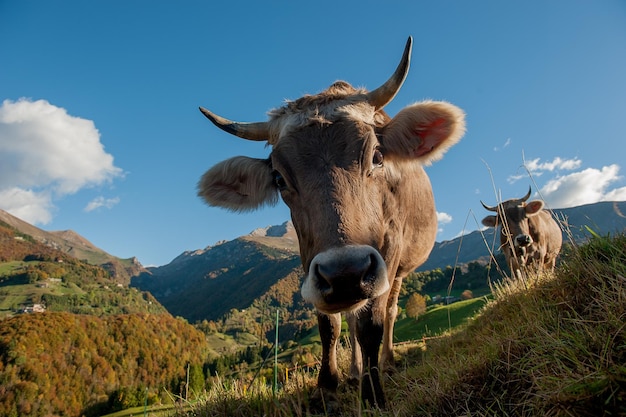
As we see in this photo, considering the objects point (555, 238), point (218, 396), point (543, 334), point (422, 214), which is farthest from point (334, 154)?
point (555, 238)

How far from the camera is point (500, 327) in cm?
449

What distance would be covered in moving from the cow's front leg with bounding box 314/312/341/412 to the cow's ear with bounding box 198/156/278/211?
1951mm

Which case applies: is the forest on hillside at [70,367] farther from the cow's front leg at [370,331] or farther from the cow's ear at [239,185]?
the cow's front leg at [370,331]

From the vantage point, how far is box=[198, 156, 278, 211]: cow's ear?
530cm

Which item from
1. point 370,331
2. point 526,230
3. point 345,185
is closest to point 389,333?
point 370,331

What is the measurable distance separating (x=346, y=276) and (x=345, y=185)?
1119 mm

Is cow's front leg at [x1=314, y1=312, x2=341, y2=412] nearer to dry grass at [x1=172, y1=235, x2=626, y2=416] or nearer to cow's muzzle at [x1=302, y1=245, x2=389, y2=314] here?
dry grass at [x1=172, y1=235, x2=626, y2=416]

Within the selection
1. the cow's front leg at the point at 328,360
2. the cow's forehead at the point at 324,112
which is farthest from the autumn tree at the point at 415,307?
the cow's forehead at the point at 324,112

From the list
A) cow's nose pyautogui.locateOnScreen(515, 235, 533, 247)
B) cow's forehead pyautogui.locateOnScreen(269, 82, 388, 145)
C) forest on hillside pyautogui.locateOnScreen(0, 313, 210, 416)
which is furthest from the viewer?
forest on hillside pyautogui.locateOnScreen(0, 313, 210, 416)

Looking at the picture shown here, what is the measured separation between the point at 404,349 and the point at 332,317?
3372mm

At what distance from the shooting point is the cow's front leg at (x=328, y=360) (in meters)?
4.81

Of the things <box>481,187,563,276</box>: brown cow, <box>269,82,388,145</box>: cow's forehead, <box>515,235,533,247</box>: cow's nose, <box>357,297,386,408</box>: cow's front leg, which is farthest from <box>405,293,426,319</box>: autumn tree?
<box>269,82,388,145</box>: cow's forehead

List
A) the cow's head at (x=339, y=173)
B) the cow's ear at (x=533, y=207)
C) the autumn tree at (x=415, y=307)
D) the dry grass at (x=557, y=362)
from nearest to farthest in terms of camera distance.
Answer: the dry grass at (x=557, y=362) → the cow's head at (x=339, y=173) → the cow's ear at (x=533, y=207) → the autumn tree at (x=415, y=307)

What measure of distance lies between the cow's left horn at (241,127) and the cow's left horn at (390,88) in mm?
1579
